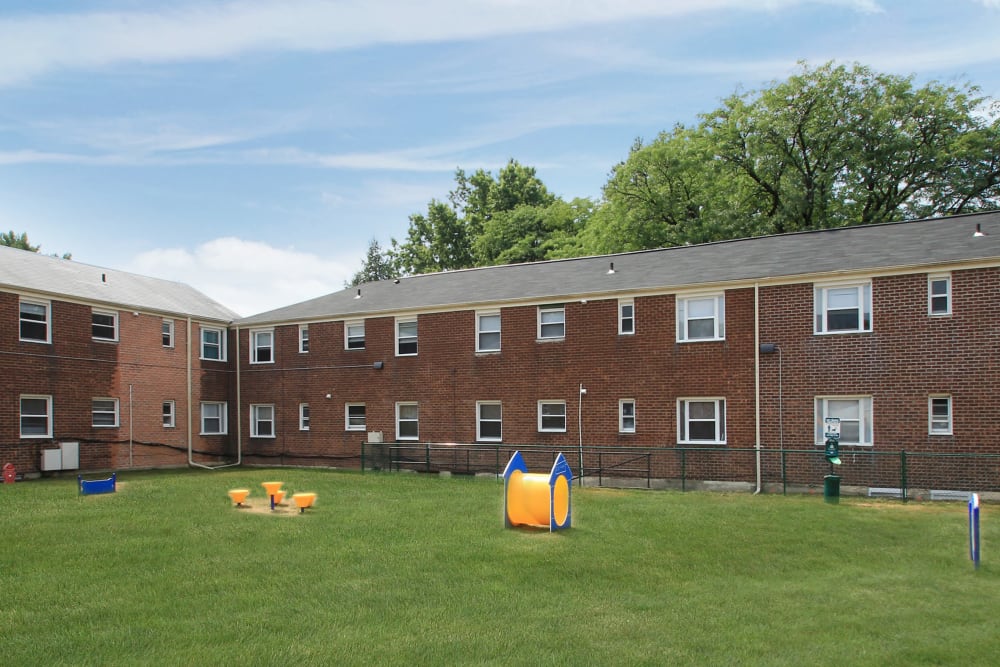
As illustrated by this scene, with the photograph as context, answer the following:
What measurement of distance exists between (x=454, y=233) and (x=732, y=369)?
40461 mm

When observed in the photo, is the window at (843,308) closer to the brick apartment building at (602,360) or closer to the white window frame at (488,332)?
the brick apartment building at (602,360)

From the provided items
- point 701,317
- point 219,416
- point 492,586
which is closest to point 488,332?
point 701,317

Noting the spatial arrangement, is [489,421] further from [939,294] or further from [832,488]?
[939,294]

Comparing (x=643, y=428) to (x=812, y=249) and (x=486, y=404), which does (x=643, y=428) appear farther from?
(x=812, y=249)

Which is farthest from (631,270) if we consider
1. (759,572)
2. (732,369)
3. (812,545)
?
(759,572)

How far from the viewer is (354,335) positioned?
94.1 feet

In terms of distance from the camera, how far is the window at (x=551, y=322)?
2436cm

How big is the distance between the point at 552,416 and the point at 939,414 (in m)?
10.5

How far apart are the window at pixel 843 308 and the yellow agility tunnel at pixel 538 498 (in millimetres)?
10111

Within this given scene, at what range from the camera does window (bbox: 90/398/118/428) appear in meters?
26.2

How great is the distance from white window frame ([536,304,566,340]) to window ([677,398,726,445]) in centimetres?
437

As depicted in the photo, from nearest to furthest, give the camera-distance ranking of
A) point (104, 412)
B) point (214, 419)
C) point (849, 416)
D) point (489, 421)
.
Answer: point (849, 416)
point (489, 421)
point (104, 412)
point (214, 419)

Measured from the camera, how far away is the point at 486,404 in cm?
2561

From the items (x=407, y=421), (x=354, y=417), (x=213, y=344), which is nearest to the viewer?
(x=407, y=421)
